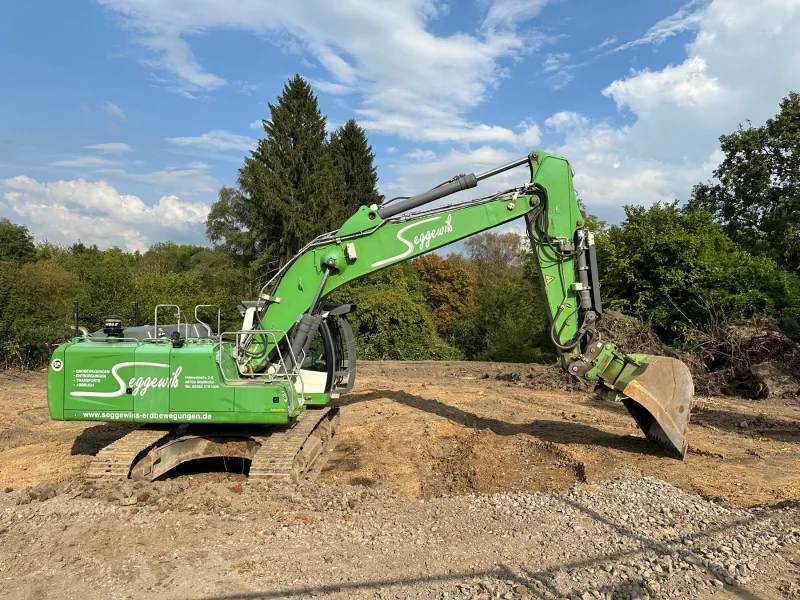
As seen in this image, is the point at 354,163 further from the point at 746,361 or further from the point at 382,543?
the point at 382,543

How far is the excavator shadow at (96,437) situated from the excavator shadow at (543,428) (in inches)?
162

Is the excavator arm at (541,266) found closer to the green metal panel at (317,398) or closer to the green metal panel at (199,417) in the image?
the green metal panel at (199,417)

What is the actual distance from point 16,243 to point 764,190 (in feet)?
157

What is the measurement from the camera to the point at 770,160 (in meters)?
22.2

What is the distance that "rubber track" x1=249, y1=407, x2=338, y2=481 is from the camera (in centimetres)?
600

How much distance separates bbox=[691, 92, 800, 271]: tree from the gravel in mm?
19601

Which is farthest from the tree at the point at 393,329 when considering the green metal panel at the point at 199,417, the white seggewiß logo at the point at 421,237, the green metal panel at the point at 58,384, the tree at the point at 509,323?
the green metal panel at the point at 58,384

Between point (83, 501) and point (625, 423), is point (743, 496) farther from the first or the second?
point (83, 501)

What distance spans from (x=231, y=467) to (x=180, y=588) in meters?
3.64

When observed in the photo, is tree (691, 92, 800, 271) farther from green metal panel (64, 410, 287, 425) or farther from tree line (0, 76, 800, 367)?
green metal panel (64, 410, 287, 425)

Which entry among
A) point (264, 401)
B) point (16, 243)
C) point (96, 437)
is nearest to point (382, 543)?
point (264, 401)

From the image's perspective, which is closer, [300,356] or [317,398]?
[300,356]

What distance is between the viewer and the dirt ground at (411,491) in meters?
3.99

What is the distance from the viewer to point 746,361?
13.0 meters
